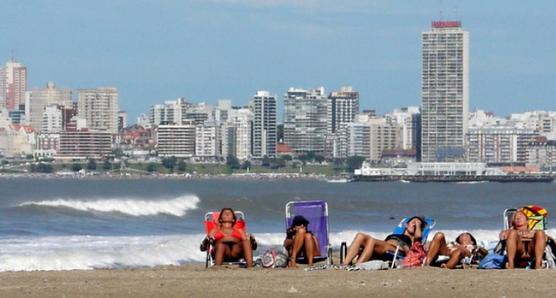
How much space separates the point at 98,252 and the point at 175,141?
147985mm

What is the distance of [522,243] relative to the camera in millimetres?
13102

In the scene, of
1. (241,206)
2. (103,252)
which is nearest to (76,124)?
(241,206)

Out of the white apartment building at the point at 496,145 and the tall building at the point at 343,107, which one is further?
the tall building at the point at 343,107

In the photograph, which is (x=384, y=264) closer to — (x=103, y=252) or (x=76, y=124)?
(x=103, y=252)

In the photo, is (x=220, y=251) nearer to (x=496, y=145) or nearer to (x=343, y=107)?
(x=496, y=145)

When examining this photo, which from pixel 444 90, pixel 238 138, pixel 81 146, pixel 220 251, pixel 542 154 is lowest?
pixel 220 251

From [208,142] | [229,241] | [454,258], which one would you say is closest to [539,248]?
[454,258]

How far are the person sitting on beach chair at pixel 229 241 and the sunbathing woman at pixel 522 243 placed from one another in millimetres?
2249

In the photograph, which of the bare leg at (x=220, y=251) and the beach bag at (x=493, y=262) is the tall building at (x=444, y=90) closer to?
the bare leg at (x=220, y=251)

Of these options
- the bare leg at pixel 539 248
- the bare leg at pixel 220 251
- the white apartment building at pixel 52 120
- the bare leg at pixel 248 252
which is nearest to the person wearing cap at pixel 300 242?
the bare leg at pixel 248 252

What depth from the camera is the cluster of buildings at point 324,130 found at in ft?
530

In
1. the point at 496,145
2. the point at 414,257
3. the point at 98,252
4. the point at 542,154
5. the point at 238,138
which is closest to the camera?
the point at 414,257

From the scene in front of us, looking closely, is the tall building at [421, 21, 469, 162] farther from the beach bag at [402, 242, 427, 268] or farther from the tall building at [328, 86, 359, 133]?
the beach bag at [402, 242, 427, 268]

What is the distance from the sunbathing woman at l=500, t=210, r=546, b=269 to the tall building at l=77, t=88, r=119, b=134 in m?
170
